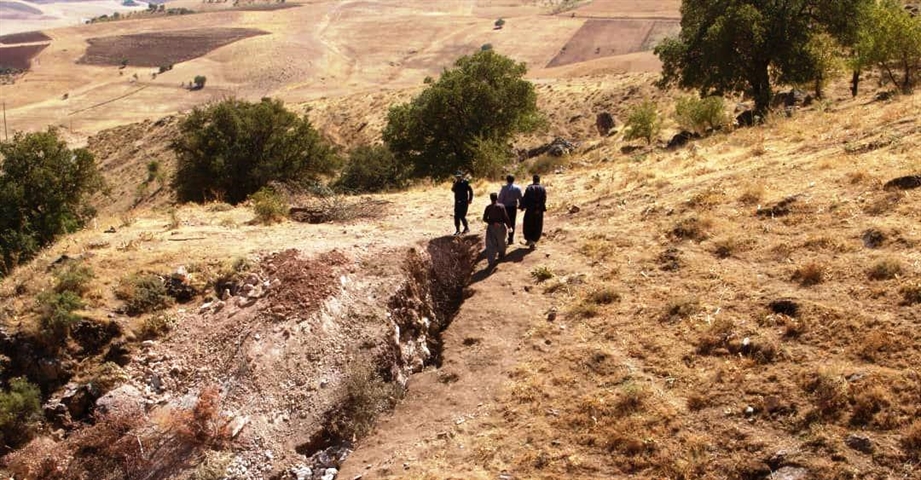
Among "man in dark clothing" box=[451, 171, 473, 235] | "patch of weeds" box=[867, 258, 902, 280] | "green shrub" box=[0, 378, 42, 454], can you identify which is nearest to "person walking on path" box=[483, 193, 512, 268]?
"man in dark clothing" box=[451, 171, 473, 235]

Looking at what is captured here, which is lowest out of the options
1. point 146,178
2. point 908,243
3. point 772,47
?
point 146,178

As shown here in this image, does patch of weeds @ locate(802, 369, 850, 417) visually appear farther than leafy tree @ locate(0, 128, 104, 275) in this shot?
No

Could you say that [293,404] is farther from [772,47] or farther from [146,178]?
[146,178]

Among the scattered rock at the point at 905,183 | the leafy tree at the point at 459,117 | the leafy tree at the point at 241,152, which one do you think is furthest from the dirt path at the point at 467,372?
the leafy tree at the point at 241,152

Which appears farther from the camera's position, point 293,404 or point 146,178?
point 146,178

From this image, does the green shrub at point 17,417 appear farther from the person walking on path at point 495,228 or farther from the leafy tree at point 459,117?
the leafy tree at point 459,117

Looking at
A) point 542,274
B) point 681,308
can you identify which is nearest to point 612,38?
point 542,274

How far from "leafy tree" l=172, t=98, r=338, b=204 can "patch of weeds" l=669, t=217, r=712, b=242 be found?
1638 cm

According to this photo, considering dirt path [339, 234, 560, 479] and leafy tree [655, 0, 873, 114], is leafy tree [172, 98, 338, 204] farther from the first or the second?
dirt path [339, 234, 560, 479]

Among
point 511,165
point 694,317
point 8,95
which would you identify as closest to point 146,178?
point 511,165

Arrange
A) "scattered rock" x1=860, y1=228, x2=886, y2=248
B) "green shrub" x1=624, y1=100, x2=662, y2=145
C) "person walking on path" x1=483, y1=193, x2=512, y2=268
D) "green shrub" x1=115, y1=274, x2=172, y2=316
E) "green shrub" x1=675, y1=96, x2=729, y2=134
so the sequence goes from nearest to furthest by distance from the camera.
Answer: "scattered rock" x1=860, y1=228, x2=886, y2=248 → "green shrub" x1=115, y1=274, x2=172, y2=316 → "person walking on path" x1=483, y1=193, x2=512, y2=268 → "green shrub" x1=675, y1=96, x2=729, y2=134 → "green shrub" x1=624, y1=100, x2=662, y2=145

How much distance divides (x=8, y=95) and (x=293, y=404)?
8407 centimetres

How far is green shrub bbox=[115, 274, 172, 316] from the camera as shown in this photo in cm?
1050

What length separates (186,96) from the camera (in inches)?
2886
